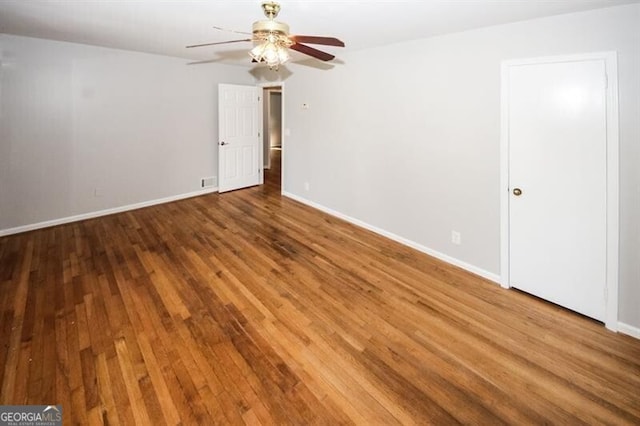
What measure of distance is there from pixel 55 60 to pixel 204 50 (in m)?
1.96

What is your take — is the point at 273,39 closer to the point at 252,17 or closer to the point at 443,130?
the point at 252,17

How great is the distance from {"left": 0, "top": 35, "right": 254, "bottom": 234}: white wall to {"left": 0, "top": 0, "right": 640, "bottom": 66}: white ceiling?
1.79 ft

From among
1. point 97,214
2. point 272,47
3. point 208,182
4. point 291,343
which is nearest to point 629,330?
point 291,343

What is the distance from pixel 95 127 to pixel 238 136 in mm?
2423

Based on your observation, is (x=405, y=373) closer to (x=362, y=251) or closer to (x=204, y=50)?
(x=362, y=251)

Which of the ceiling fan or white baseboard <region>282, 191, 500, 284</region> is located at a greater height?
the ceiling fan

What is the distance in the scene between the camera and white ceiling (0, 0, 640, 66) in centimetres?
243

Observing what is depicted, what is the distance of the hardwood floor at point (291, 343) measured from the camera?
5.68 ft

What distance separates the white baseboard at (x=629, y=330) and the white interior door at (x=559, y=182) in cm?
11

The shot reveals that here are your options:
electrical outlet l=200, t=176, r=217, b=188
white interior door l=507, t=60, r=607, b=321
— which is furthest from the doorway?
white interior door l=507, t=60, r=607, b=321

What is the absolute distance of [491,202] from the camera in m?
3.05

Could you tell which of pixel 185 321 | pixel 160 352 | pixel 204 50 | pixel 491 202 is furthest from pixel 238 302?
pixel 204 50

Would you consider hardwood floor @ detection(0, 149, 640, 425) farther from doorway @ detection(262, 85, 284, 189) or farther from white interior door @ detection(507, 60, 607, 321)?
doorway @ detection(262, 85, 284, 189)

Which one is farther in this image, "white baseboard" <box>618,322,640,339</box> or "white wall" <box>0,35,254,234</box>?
"white wall" <box>0,35,254,234</box>
